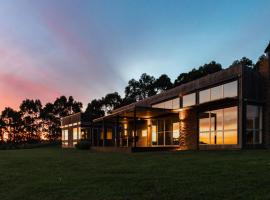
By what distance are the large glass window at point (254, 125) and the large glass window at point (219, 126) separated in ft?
2.26

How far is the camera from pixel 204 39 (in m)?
20.9

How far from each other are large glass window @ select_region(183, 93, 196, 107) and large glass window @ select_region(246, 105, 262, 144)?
14.3 ft

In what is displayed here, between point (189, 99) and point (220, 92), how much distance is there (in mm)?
3243

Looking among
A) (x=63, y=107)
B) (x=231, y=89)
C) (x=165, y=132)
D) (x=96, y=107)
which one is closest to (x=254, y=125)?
(x=231, y=89)

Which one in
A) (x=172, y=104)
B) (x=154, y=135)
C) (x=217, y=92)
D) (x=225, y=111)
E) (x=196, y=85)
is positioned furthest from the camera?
(x=154, y=135)

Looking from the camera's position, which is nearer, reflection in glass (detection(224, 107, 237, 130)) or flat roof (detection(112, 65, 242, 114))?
reflection in glass (detection(224, 107, 237, 130))

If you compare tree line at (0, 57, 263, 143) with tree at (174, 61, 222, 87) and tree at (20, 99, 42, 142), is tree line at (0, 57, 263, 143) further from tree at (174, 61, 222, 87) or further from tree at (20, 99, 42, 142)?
tree at (174, 61, 222, 87)

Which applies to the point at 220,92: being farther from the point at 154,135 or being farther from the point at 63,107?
the point at 63,107

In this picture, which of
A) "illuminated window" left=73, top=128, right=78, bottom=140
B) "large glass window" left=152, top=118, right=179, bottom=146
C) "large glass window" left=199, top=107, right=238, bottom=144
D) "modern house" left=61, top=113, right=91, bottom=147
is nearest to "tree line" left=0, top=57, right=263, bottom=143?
"modern house" left=61, top=113, right=91, bottom=147

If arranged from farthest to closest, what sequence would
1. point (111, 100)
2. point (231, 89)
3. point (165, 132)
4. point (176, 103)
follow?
point (111, 100) < point (165, 132) < point (176, 103) < point (231, 89)

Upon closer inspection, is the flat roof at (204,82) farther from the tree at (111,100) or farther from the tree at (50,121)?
the tree at (50,121)

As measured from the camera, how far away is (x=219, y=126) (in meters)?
17.7

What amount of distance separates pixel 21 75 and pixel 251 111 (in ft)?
60.6

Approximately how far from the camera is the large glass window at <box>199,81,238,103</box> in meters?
17.1
